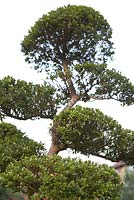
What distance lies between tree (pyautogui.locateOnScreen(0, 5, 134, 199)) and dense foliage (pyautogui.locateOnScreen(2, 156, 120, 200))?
1012 mm

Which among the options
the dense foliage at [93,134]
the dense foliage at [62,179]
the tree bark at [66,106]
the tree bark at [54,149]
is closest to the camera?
the dense foliage at [62,179]

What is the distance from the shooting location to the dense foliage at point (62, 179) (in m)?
8.88

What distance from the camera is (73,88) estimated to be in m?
11.7

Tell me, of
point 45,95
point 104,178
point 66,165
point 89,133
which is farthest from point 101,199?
point 45,95

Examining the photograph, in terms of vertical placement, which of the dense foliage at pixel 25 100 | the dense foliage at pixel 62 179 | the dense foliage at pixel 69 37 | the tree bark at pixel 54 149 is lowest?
the dense foliage at pixel 62 179

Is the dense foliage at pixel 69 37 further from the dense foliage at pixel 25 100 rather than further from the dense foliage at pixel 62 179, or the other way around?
the dense foliage at pixel 62 179

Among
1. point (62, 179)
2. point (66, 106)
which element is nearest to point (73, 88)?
point (66, 106)

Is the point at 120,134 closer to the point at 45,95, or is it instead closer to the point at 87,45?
the point at 45,95

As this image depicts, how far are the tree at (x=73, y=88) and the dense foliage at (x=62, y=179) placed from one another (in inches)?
39.9

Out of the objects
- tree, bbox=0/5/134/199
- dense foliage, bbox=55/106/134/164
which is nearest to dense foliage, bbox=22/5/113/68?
tree, bbox=0/5/134/199

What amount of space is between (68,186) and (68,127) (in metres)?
1.62

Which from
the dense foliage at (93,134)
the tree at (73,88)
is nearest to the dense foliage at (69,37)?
the tree at (73,88)

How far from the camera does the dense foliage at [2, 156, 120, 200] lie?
8.88m

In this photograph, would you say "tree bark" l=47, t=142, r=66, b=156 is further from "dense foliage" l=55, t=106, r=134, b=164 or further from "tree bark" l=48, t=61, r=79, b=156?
"dense foliage" l=55, t=106, r=134, b=164
